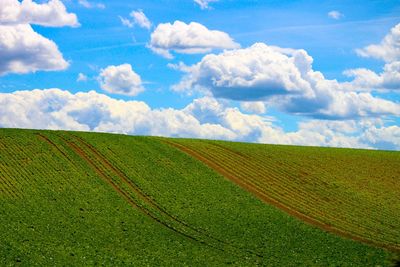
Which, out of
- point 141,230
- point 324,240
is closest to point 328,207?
point 324,240

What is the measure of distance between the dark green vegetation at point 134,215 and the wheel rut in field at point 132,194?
0.12 metres

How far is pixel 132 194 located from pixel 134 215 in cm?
703

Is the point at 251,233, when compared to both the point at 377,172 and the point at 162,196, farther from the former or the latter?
the point at 377,172

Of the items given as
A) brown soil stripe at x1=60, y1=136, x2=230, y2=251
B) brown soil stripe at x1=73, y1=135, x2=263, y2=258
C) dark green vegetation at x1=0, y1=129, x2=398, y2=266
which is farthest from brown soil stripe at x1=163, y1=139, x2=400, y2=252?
brown soil stripe at x1=60, y1=136, x2=230, y2=251

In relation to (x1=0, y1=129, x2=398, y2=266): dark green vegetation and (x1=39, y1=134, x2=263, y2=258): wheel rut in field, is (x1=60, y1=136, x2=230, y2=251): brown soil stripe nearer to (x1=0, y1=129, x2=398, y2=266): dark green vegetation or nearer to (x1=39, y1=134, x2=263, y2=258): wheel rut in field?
(x1=39, y1=134, x2=263, y2=258): wheel rut in field

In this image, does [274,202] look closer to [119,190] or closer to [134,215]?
[119,190]

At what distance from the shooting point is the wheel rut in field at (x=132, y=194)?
53.4m

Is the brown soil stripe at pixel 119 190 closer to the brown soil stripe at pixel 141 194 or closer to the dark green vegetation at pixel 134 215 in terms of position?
the dark green vegetation at pixel 134 215

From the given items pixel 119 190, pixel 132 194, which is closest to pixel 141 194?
pixel 132 194

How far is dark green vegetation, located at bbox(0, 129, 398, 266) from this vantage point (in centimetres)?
→ 4738

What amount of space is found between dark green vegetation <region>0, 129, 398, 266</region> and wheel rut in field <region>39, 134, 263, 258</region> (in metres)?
0.12

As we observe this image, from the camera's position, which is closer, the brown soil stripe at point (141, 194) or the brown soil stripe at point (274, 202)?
the brown soil stripe at point (141, 194)

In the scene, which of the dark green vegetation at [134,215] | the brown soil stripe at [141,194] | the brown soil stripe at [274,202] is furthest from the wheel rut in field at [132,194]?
the brown soil stripe at [274,202]

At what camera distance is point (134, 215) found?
196 feet
